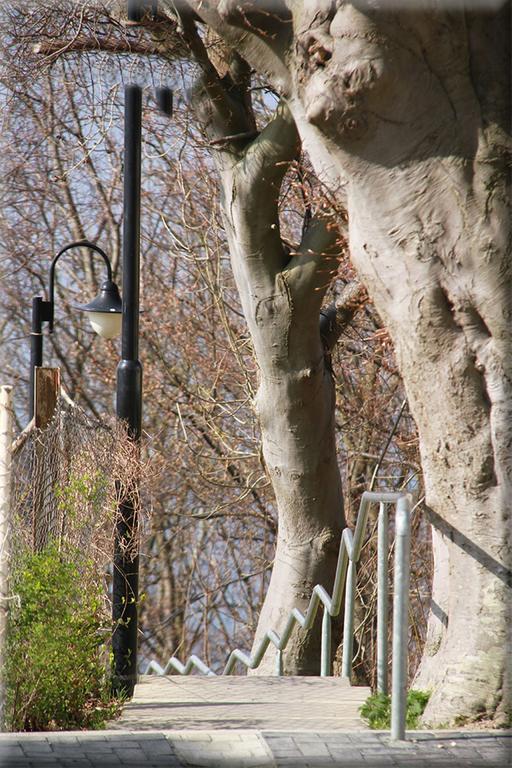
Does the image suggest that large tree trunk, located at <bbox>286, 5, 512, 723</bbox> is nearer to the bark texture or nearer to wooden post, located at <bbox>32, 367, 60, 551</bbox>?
the bark texture

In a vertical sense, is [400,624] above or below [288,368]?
below

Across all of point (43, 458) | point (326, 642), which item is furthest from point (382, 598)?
point (326, 642)

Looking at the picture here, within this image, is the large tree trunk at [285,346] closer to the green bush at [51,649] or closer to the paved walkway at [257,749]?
the green bush at [51,649]

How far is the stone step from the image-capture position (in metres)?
5.37

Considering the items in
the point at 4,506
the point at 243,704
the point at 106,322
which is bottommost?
the point at 243,704

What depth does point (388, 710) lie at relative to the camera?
17.9 feet

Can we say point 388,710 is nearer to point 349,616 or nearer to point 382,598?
point 382,598

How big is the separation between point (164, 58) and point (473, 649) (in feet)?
18.7

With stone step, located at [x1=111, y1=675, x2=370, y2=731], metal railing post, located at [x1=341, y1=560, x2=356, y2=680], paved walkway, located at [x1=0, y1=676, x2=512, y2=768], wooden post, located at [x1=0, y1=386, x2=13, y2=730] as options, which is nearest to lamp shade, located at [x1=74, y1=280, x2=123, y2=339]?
stone step, located at [x1=111, y1=675, x2=370, y2=731]

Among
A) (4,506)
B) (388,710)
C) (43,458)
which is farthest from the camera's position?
(43,458)

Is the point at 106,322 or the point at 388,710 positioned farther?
the point at 106,322

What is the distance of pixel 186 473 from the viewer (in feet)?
52.9

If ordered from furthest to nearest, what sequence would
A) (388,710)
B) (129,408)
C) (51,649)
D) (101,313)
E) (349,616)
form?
(101,313) < (129,408) < (349,616) < (388,710) < (51,649)

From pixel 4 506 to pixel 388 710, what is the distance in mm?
2180
